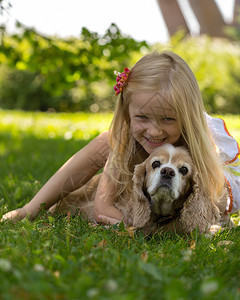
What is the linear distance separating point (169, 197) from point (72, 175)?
3.34ft

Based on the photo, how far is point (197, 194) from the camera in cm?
281

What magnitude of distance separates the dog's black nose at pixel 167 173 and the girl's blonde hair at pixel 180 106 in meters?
0.30

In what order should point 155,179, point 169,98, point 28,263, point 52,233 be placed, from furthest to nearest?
1. point 169,98
2. point 155,179
3. point 52,233
4. point 28,263

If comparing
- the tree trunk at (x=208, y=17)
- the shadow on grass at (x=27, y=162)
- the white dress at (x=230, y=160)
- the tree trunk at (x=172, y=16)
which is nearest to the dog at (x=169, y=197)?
the white dress at (x=230, y=160)

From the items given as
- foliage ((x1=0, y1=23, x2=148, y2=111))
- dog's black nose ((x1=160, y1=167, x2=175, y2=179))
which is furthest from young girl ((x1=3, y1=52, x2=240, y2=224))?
foliage ((x1=0, y1=23, x2=148, y2=111))

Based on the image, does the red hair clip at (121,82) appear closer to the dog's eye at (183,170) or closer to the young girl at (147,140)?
the young girl at (147,140)

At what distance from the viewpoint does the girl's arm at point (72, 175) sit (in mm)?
3227

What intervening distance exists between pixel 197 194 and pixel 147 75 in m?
0.98

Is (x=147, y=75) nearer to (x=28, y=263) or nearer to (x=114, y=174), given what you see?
(x=114, y=174)

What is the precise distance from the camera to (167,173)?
8.69 feet

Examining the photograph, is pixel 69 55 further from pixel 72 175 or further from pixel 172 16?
pixel 172 16

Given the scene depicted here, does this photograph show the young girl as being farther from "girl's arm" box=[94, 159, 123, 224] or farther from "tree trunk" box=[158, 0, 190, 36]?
"tree trunk" box=[158, 0, 190, 36]

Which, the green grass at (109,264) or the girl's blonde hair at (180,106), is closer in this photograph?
the green grass at (109,264)

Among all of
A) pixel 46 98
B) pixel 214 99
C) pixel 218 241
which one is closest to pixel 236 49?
pixel 214 99
